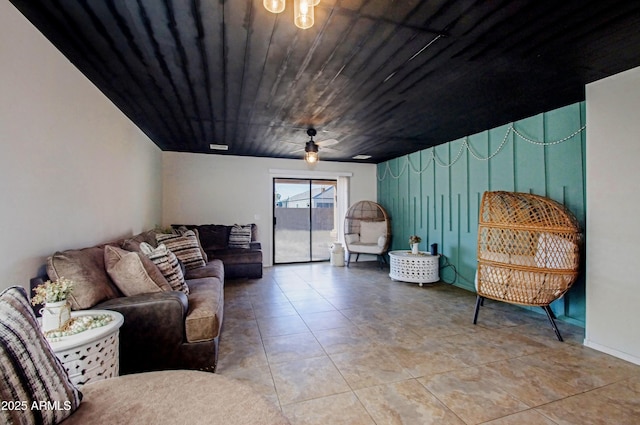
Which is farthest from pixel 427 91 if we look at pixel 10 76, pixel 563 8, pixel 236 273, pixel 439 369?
pixel 236 273

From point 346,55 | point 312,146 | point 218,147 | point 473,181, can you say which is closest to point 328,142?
point 312,146

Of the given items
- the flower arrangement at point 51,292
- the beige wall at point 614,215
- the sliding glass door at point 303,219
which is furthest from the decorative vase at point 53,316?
the sliding glass door at point 303,219

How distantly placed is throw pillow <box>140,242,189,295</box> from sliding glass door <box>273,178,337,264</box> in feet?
12.6

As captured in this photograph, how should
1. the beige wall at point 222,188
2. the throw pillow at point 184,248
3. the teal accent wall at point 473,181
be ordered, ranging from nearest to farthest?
the teal accent wall at point 473,181 → the throw pillow at point 184,248 → the beige wall at point 222,188

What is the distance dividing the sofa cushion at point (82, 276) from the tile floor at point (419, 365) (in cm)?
105

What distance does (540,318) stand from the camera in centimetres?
334

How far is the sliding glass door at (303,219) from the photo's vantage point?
6.73m

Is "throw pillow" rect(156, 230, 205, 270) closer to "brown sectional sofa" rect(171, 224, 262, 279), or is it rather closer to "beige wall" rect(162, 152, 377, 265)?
"brown sectional sofa" rect(171, 224, 262, 279)

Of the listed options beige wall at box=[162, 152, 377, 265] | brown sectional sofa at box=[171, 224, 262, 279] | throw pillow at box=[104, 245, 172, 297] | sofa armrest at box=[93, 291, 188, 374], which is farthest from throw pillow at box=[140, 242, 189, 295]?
beige wall at box=[162, 152, 377, 265]

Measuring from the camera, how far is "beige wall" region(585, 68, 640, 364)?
238cm

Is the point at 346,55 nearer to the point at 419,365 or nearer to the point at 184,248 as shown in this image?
the point at 419,365

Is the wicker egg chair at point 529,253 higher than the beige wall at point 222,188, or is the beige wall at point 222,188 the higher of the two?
the beige wall at point 222,188

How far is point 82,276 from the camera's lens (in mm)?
1917

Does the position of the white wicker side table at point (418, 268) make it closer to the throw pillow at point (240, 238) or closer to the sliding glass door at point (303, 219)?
the sliding glass door at point (303, 219)
